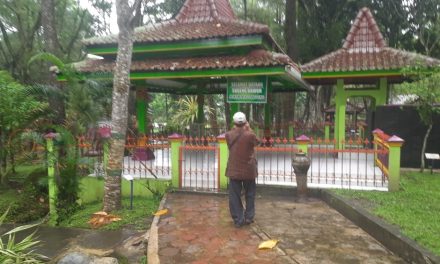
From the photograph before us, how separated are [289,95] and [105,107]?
12093mm

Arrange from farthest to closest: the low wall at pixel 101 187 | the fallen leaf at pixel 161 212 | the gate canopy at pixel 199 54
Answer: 1. the gate canopy at pixel 199 54
2. the low wall at pixel 101 187
3. the fallen leaf at pixel 161 212

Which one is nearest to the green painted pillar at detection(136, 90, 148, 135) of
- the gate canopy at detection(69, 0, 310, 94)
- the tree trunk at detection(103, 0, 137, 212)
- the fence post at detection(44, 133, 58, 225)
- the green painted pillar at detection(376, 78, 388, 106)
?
the gate canopy at detection(69, 0, 310, 94)

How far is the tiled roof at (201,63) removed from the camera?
362 inches

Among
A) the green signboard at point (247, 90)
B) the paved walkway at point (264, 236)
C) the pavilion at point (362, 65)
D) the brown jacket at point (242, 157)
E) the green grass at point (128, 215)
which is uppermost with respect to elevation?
the pavilion at point (362, 65)

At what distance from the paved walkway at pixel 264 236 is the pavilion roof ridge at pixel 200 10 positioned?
313 inches

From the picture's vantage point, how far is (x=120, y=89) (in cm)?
715

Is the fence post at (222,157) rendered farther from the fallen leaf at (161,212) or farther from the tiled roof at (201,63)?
the tiled roof at (201,63)

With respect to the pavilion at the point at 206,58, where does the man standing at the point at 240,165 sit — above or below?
below

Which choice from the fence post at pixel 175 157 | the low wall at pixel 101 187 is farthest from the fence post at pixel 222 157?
the low wall at pixel 101 187

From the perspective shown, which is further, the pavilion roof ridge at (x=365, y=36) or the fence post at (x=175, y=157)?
the pavilion roof ridge at (x=365, y=36)

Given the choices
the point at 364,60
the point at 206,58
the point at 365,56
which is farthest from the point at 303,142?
the point at 365,56

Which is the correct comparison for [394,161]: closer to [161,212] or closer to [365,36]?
[161,212]

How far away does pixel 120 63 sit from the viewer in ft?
23.4

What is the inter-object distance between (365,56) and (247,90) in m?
4.14
